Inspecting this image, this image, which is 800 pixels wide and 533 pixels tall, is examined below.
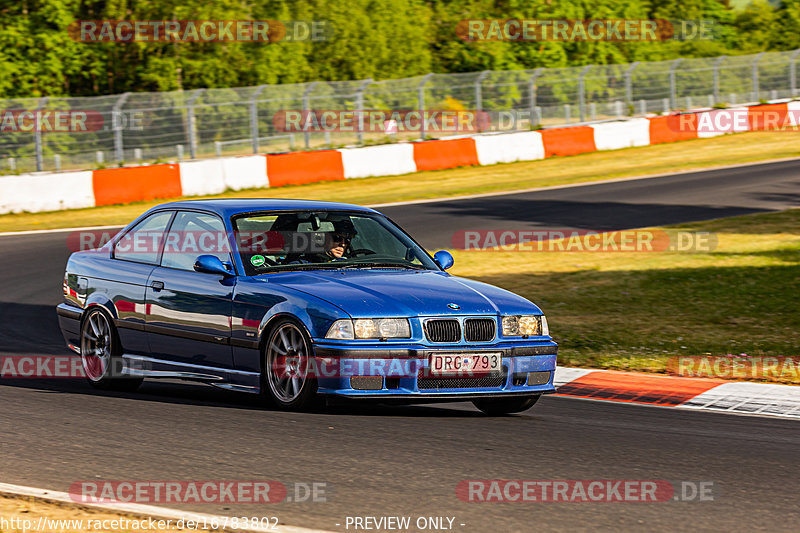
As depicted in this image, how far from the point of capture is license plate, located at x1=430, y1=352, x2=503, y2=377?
24.4 feet

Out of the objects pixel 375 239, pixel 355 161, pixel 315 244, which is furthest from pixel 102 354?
pixel 355 161

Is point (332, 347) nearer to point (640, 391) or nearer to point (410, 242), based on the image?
point (410, 242)

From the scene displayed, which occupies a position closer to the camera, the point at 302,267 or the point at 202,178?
the point at 302,267

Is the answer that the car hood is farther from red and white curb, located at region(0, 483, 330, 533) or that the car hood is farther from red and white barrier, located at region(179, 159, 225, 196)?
red and white barrier, located at region(179, 159, 225, 196)

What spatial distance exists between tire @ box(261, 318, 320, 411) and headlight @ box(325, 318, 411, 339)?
0.73 feet

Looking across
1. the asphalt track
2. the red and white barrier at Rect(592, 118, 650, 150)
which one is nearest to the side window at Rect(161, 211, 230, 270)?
the asphalt track

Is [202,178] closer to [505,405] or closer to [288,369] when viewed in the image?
[505,405]

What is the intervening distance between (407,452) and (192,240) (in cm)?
288

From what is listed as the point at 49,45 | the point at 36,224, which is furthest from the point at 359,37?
the point at 36,224

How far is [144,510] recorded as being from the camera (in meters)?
5.38

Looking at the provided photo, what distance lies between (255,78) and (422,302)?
119 ft

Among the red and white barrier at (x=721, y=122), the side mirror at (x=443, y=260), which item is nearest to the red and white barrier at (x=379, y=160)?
the red and white barrier at (x=721, y=122)

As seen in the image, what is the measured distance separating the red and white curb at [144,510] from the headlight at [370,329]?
2.16 m

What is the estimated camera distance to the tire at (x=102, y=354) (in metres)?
9.06
